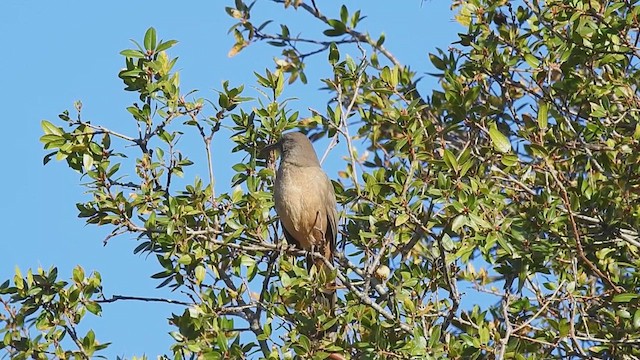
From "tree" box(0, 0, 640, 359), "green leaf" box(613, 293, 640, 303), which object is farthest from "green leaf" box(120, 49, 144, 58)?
"green leaf" box(613, 293, 640, 303)

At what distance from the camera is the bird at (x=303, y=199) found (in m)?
8.59

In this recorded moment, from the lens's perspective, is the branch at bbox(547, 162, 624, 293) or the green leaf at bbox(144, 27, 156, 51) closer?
the branch at bbox(547, 162, 624, 293)

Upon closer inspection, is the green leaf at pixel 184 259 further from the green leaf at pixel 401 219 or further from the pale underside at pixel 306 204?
the pale underside at pixel 306 204

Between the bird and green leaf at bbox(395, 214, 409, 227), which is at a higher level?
the bird

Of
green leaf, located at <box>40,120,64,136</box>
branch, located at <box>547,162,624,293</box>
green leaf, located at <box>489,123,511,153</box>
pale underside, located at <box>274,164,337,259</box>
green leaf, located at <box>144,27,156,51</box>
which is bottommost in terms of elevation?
branch, located at <box>547,162,624,293</box>

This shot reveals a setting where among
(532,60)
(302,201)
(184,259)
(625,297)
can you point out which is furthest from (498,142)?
(302,201)

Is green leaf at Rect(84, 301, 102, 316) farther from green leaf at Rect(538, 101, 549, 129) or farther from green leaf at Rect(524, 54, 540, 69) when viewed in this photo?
green leaf at Rect(524, 54, 540, 69)

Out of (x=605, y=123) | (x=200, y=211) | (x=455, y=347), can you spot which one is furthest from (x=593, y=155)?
(x=200, y=211)

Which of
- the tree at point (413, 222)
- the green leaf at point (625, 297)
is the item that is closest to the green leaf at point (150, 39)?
the tree at point (413, 222)

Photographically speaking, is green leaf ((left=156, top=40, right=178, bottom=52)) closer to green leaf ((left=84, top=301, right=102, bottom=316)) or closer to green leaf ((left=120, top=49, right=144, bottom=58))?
green leaf ((left=120, top=49, right=144, bottom=58))

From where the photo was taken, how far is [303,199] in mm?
8656

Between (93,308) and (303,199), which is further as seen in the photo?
(303,199)

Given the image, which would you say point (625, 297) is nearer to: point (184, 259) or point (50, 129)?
point (184, 259)

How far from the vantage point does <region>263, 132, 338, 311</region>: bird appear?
8594 millimetres
